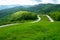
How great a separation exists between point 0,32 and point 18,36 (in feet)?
11.4

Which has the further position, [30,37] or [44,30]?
[44,30]

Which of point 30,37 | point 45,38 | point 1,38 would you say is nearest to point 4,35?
point 1,38

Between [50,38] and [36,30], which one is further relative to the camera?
[36,30]

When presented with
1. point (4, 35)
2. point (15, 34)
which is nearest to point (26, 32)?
point (15, 34)

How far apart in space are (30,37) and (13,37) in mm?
2520

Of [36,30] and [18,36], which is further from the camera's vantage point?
[36,30]

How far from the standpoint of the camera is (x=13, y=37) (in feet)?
85.3

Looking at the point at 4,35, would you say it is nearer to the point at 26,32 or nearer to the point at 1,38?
the point at 1,38

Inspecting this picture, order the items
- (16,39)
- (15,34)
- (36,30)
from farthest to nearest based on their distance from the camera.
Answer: (36,30)
(15,34)
(16,39)

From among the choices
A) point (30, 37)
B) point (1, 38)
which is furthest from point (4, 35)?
point (30, 37)

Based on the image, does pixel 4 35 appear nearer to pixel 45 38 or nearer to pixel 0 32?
pixel 0 32

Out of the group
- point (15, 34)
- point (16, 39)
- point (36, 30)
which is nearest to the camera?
point (16, 39)

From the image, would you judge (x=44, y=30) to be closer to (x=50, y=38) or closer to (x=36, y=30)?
(x=36, y=30)

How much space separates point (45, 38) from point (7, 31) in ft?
22.1
